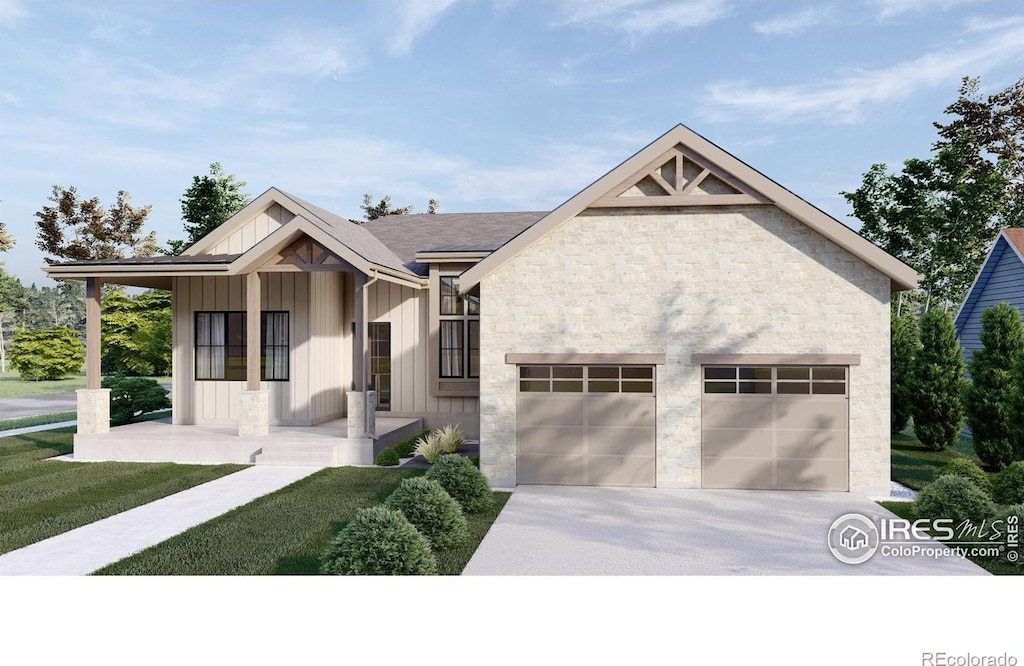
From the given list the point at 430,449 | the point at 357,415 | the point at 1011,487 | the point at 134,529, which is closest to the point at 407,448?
the point at 430,449

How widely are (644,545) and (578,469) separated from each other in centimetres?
364

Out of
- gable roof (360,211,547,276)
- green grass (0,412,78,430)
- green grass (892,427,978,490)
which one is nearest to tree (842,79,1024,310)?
green grass (892,427,978,490)

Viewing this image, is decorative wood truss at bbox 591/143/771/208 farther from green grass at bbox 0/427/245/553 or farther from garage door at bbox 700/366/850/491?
green grass at bbox 0/427/245/553

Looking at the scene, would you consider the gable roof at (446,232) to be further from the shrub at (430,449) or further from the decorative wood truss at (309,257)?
the shrub at (430,449)

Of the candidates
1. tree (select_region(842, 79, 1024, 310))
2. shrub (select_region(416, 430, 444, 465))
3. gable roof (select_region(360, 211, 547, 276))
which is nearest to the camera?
shrub (select_region(416, 430, 444, 465))

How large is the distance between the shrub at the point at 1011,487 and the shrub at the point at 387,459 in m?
10.9

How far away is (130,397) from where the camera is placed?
1891 cm

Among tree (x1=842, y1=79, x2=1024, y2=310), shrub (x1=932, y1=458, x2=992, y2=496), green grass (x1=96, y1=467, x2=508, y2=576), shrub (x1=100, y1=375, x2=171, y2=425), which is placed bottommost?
green grass (x1=96, y1=467, x2=508, y2=576)

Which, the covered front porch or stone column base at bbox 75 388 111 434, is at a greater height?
stone column base at bbox 75 388 111 434

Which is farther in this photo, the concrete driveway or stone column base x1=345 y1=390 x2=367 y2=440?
stone column base x1=345 y1=390 x2=367 y2=440

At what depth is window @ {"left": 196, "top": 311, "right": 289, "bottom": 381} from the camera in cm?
1658

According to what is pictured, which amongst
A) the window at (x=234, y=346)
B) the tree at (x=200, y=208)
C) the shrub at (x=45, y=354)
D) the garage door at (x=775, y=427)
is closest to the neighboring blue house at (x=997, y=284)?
the garage door at (x=775, y=427)

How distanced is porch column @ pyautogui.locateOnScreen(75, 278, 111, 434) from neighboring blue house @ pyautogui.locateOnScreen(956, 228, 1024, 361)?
23498 millimetres

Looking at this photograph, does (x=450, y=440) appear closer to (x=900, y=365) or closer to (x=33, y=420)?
(x=900, y=365)
